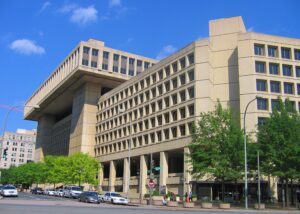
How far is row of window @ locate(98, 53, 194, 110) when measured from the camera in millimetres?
65550

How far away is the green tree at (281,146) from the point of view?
137ft

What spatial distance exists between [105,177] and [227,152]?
5597cm

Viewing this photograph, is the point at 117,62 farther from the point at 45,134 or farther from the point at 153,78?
the point at 45,134

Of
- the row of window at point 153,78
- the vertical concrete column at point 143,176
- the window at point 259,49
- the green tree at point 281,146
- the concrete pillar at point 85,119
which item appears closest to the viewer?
the green tree at point 281,146

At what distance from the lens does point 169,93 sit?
69000mm

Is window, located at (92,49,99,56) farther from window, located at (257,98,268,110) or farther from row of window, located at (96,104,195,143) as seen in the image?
window, located at (257,98,268,110)

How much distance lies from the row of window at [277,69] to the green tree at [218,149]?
1760cm

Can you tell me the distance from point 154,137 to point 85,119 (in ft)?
91.8

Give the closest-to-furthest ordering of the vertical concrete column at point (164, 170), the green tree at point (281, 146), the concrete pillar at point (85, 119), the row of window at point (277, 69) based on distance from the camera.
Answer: the green tree at point (281, 146), the row of window at point (277, 69), the vertical concrete column at point (164, 170), the concrete pillar at point (85, 119)

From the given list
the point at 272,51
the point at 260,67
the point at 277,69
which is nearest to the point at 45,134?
the point at 260,67

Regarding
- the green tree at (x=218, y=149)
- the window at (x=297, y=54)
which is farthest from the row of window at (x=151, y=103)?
the window at (x=297, y=54)

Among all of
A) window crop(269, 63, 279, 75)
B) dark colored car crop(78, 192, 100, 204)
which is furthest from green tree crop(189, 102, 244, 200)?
window crop(269, 63, 279, 75)

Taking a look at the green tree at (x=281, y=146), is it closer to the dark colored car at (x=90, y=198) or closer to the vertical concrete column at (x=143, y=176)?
the dark colored car at (x=90, y=198)

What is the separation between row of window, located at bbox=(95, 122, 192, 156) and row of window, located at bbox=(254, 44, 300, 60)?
639 inches
